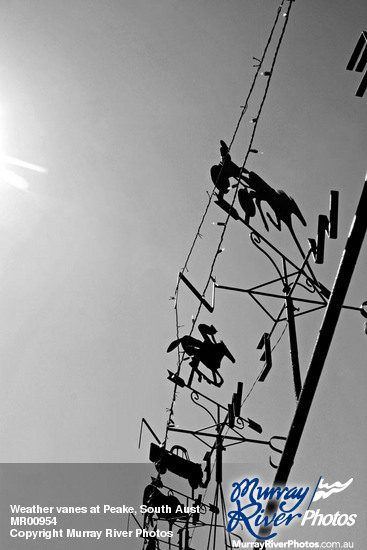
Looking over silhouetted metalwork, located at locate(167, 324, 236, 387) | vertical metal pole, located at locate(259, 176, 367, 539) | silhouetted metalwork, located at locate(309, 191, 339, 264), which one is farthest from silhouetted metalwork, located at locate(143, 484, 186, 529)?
vertical metal pole, located at locate(259, 176, 367, 539)

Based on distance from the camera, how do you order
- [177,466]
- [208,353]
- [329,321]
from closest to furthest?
[329,321] → [208,353] → [177,466]

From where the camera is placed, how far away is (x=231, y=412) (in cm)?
729

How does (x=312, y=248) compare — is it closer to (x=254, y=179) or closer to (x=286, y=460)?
(x=254, y=179)

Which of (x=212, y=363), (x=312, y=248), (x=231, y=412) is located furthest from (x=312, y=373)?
(x=231, y=412)

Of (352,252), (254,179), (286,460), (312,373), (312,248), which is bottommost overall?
(286,460)

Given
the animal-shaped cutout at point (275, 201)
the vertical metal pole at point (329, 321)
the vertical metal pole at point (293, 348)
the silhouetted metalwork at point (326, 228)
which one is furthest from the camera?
the animal-shaped cutout at point (275, 201)

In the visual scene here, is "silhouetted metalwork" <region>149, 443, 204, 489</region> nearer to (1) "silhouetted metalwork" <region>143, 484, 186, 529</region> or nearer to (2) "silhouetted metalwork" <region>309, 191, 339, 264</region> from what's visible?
(1) "silhouetted metalwork" <region>143, 484, 186, 529</region>

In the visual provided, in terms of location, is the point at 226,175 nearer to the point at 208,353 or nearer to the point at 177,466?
the point at 208,353

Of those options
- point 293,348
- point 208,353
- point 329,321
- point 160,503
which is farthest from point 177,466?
point 329,321

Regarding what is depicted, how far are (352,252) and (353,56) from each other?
1763 mm

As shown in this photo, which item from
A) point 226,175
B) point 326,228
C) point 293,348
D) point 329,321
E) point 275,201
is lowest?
point 329,321

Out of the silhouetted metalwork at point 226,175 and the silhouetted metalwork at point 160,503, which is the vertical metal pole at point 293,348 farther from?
the silhouetted metalwork at point 160,503

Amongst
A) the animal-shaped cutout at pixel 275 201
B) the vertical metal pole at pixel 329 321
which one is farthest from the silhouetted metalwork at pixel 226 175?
the vertical metal pole at pixel 329 321

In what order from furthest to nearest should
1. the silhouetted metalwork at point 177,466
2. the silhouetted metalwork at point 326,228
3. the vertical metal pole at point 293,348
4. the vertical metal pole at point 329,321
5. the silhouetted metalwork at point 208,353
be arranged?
the silhouetted metalwork at point 177,466 < the silhouetted metalwork at point 208,353 < the silhouetted metalwork at point 326,228 < the vertical metal pole at point 293,348 < the vertical metal pole at point 329,321
